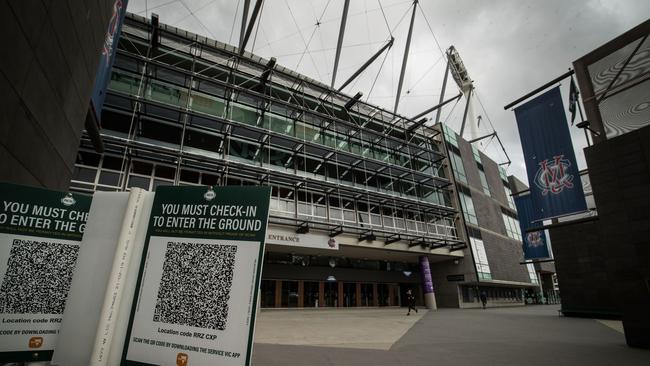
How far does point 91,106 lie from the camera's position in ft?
19.7

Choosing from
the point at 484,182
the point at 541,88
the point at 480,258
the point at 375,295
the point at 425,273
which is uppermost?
the point at 484,182

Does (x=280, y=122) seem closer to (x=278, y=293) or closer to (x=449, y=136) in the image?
(x=278, y=293)

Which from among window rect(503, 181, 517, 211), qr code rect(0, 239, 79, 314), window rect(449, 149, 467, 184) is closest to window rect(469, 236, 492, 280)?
window rect(449, 149, 467, 184)

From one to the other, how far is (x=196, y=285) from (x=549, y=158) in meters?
12.7

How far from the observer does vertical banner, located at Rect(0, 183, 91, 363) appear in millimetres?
1980

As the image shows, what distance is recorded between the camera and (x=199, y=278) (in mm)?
1880

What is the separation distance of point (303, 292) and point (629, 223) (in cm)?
1734

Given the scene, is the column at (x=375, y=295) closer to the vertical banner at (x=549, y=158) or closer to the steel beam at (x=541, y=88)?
the vertical banner at (x=549, y=158)

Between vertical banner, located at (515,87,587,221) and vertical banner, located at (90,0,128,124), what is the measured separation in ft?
42.2

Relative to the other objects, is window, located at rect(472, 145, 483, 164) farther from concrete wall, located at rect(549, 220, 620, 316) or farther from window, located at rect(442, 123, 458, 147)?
concrete wall, located at rect(549, 220, 620, 316)

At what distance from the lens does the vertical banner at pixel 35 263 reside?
78.0 inches

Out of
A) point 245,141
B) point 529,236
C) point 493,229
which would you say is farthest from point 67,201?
point 493,229

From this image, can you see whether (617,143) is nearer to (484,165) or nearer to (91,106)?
(91,106)

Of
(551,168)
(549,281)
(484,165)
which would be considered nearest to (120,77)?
(551,168)
